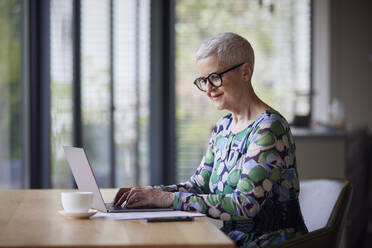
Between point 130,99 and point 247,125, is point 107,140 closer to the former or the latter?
point 130,99

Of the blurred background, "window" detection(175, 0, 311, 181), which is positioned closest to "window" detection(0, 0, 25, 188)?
the blurred background

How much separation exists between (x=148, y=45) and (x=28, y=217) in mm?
4319

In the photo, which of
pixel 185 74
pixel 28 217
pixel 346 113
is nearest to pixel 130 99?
pixel 185 74

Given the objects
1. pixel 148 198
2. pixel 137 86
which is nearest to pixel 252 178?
pixel 148 198

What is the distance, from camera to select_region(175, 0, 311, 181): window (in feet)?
22.1

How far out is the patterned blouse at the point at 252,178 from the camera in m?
2.04

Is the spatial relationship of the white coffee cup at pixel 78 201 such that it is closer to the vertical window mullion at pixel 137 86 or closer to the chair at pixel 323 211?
the chair at pixel 323 211

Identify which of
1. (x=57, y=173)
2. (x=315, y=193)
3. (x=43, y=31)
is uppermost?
(x=43, y=31)

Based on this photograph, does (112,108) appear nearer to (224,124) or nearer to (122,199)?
(224,124)

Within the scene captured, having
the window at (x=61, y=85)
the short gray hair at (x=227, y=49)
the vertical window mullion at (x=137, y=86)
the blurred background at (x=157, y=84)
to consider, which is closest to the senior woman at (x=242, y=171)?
the short gray hair at (x=227, y=49)

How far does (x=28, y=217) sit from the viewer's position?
201 cm

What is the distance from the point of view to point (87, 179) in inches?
82.3

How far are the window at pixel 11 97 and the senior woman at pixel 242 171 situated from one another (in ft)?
7.74

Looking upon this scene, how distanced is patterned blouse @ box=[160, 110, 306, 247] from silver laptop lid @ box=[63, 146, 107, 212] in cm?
24
